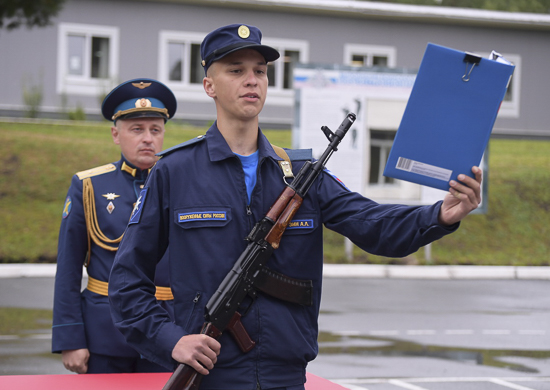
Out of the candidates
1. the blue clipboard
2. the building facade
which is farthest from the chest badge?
the building facade

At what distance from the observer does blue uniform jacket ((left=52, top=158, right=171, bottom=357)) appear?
3771 millimetres

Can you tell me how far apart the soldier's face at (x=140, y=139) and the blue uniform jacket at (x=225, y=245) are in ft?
4.62

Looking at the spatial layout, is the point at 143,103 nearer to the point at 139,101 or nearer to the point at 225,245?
Answer: the point at 139,101

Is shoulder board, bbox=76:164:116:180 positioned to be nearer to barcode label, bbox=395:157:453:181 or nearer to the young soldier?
the young soldier

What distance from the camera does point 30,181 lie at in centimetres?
1594

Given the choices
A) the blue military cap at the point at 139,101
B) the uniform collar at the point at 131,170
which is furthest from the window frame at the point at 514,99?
the uniform collar at the point at 131,170

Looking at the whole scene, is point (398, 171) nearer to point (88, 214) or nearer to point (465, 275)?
point (88, 214)

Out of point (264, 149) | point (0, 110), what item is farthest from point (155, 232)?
Result: point (0, 110)

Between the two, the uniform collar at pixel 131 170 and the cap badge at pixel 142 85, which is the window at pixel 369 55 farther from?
the uniform collar at pixel 131 170

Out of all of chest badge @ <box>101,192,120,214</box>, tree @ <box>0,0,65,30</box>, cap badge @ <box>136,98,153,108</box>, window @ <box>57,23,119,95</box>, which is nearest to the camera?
chest badge @ <box>101,192,120,214</box>

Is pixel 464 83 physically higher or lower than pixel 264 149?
higher

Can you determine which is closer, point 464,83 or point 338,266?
point 464,83

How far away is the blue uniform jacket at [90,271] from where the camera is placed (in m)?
3.77

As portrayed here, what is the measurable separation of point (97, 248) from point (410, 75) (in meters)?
11.9
